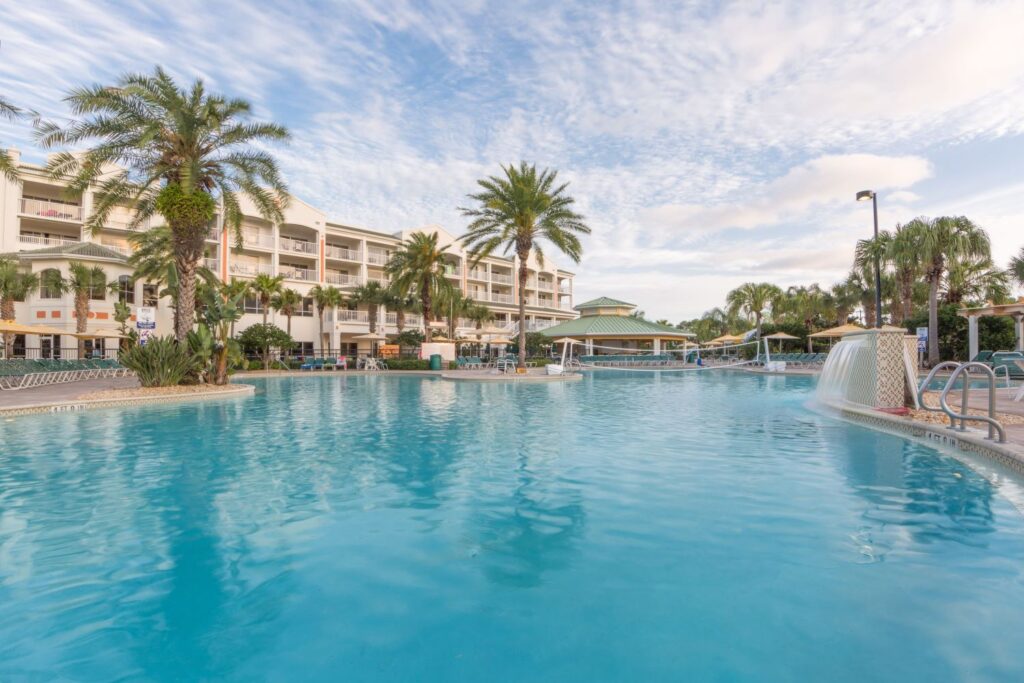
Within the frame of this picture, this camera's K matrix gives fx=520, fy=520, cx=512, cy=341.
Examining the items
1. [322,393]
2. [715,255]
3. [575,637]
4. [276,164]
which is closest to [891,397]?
[575,637]

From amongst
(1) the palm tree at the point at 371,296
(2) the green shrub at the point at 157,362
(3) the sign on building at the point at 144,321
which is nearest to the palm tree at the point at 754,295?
(1) the palm tree at the point at 371,296

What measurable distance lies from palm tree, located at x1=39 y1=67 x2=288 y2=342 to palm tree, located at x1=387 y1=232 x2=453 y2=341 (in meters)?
13.9

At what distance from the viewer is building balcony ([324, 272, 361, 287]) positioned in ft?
145

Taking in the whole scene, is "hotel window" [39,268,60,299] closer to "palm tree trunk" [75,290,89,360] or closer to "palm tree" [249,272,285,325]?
"palm tree trunk" [75,290,89,360]

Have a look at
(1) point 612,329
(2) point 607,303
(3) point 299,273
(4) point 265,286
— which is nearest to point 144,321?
(4) point 265,286

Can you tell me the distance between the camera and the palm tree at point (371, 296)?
39688 millimetres

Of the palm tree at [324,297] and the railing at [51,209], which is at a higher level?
the railing at [51,209]

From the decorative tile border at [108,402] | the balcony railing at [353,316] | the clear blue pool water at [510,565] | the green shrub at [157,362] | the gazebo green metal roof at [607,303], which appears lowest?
the clear blue pool water at [510,565]

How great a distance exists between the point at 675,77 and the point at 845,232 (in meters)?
20.3

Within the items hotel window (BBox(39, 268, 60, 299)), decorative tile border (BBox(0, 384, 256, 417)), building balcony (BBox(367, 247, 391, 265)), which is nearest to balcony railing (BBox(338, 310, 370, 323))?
building balcony (BBox(367, 247, 391, 265))

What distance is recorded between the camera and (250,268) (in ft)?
133

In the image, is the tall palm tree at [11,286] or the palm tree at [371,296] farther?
the palm tree at [371,296]

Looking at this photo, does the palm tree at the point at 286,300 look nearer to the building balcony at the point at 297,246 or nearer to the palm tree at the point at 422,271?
the building balcony at the point at 297,246

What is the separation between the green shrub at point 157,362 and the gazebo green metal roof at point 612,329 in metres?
33.9
